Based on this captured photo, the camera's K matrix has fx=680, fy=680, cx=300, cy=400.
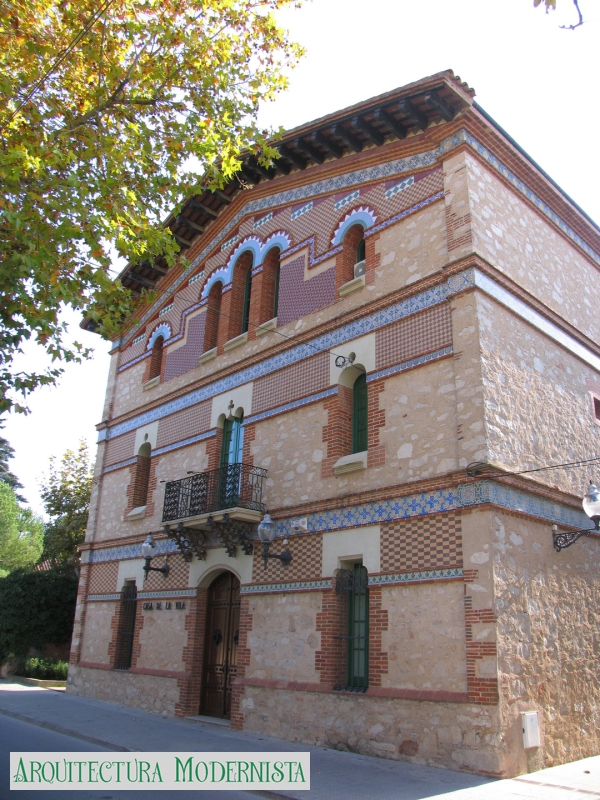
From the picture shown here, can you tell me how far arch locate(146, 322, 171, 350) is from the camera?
17.9 m

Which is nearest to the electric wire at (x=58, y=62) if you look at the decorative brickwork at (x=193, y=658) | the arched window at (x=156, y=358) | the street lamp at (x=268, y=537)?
the street lamp at (x=268, y=537)

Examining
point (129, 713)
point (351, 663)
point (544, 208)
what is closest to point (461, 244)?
point (544, 208)

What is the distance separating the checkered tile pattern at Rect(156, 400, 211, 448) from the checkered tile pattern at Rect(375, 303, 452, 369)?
525 cm

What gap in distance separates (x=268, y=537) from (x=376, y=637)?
2565 millimetres

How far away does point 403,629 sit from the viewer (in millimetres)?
9734

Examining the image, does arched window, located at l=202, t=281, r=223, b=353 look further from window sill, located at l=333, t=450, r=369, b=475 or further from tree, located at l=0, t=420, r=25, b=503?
tree, located at l=0, t=420, r=25, b=503

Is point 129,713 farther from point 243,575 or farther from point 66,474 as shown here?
point 66,474

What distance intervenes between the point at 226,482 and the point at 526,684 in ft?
21.2

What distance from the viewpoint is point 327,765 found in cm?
897

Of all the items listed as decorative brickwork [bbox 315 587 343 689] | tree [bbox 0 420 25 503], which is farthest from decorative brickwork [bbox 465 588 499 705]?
tree [bbox 0 420 25 503]

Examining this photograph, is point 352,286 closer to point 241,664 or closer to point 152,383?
point 241,664

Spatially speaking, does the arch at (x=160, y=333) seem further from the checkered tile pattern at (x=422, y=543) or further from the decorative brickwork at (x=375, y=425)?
the checkered tile pattern at (x=422, y=543)

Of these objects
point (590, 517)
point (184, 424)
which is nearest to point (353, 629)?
point (590, 517)

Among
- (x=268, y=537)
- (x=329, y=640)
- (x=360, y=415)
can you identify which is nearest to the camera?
(x=329, y=640)
